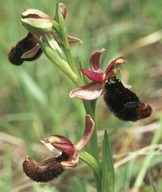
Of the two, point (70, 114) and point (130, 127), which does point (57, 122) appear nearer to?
point (70, 114)

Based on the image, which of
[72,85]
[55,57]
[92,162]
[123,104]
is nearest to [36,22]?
[55,57]

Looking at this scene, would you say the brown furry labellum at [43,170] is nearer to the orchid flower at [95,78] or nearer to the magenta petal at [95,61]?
the orchid flower at [95,78]

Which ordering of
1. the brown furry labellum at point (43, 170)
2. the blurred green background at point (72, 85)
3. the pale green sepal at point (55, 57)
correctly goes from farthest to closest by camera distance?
the blurred green background at point (72, 85)
the pale green sepal at point (55, 57)
the brown furry labellum at point (43, 170)

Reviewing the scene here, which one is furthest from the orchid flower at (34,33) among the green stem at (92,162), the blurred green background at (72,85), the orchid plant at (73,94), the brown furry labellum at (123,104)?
the blurred green background at (72,85)

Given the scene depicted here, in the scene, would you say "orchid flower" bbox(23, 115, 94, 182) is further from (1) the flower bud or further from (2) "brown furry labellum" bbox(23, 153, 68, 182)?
(1) the flower bud

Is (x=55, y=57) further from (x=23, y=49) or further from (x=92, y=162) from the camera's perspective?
(x=92, y=162)

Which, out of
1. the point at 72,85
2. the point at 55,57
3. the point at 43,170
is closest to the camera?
the point at 43,170
